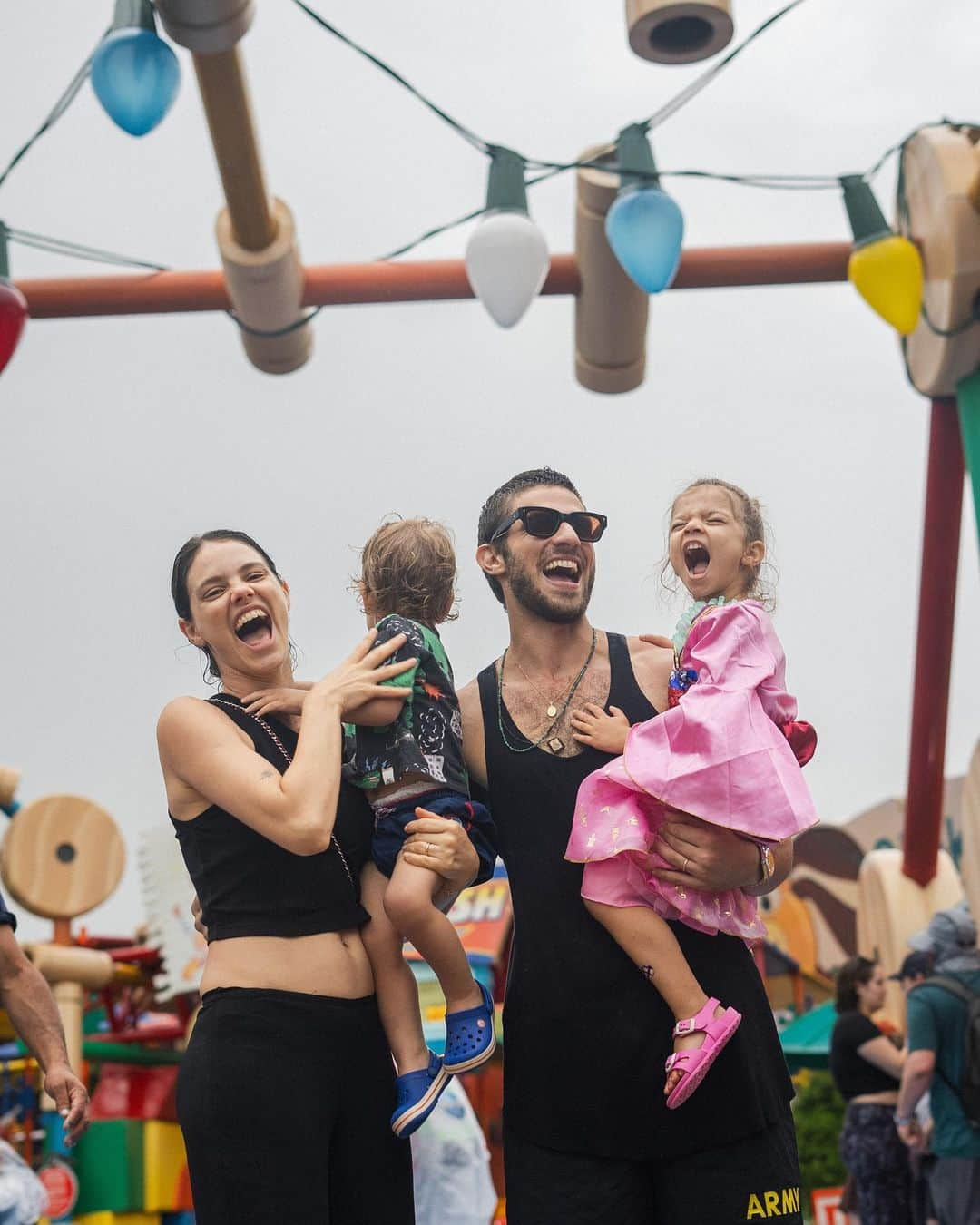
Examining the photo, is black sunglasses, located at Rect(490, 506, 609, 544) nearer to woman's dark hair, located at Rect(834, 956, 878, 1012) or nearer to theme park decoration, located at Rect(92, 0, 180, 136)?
theme park decoration, located at Rect(92, 0, 180, 136)

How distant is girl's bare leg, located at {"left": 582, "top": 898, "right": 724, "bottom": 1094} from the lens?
242cm

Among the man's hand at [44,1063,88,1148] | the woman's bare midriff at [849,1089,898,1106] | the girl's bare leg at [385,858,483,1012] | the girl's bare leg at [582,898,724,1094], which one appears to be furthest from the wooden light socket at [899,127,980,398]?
the man's hand at [44,1063,88,1148]

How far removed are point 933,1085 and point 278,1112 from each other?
13.2 ft

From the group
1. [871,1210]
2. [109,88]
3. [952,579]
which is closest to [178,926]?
[871,1210]

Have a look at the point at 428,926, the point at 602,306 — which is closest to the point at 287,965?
the point at 428,926

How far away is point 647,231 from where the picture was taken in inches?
157

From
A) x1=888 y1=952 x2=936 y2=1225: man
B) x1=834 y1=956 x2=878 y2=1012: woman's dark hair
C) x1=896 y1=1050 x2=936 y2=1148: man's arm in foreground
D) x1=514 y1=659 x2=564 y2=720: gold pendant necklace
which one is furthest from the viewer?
x1=834 y1=956 x2=878 y2=1012: woman's dark hair

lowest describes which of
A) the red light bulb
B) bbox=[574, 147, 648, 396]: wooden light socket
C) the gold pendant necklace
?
the gold pendant necklace

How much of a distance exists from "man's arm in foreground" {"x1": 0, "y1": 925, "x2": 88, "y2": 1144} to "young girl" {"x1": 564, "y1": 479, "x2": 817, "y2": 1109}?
110 centimetres

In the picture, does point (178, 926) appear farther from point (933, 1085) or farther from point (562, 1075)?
point (562, 1075)

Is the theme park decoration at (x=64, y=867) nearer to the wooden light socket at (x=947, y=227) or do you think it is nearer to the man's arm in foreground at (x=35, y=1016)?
the man's arm in foreground at (x=35, y=1016)

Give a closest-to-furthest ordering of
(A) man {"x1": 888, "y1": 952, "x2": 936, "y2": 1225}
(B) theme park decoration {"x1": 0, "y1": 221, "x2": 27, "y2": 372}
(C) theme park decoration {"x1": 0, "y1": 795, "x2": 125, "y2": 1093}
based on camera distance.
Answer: (B) theme park decoration {"x1": 0, "y1": 221, "x2": 27, "y2": 372}
(A) man {"x1": 888, "y1": 952, "x2": 936, "y2": 1225}
(C) theme park decoration {"x1": 0, "y1": 795, "x2": 125, "y2": 1093}

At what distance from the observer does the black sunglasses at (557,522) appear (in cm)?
273

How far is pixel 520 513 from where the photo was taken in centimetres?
276
